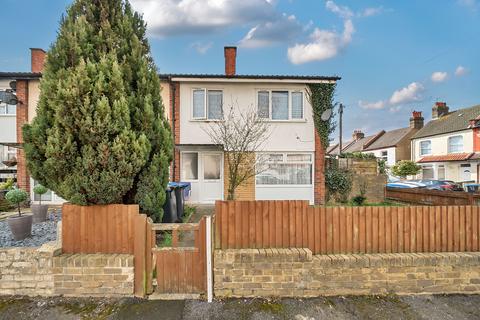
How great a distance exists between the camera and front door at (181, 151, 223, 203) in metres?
10.2

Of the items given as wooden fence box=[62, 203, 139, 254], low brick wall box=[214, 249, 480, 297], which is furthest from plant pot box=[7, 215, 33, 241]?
low brick wall box=[214, 249, 480, 297]

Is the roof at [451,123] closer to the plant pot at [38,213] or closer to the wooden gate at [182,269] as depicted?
the wooden gate at [182,269]

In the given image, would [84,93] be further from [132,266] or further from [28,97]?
[28,97]

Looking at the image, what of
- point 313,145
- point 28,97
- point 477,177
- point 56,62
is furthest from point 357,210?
point 477,177

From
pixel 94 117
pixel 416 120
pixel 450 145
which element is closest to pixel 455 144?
pixel 450 145

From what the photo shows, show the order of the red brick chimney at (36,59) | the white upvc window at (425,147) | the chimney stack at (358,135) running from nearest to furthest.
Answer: the red brick chimney at (36,59), the white upvc window at (425,147), the chimney stack at (358,135)

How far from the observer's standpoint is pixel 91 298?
133 inches

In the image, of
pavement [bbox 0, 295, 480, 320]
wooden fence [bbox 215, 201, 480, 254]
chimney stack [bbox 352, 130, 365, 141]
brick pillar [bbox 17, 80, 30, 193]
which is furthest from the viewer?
chimney stack [bbox 352, 130, 365, 141]

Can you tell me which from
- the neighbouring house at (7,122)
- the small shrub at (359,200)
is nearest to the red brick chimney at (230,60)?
the small shrub at (359,200)

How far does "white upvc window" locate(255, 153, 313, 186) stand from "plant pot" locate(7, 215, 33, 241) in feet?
24.3

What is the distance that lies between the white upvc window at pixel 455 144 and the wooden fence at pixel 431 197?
628 inches

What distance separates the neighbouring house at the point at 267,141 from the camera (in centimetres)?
1002

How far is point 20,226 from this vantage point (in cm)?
489

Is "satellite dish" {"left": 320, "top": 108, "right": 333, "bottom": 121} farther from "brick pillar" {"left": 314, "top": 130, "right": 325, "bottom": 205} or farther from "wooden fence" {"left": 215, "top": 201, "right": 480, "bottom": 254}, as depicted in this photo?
"wooden fence" {"left": 215, "top": 201, "right": 480, "bottom": 254}
